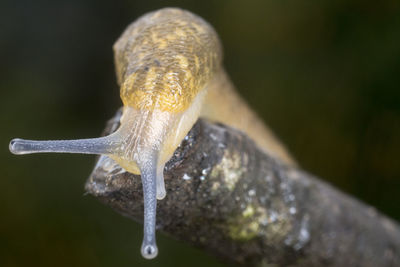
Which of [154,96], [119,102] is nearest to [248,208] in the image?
[154,96]

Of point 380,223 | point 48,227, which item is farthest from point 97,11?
point 380,223

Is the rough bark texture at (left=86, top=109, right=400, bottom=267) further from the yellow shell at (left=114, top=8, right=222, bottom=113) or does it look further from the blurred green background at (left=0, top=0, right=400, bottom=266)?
the blurred green background at (left=0, top=0, right=400, bottom=266)

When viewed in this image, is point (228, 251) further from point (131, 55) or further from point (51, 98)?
point (51, 98)

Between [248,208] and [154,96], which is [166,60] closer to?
[154,96]

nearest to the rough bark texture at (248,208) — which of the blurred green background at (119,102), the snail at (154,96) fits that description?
the snail at (154,96)

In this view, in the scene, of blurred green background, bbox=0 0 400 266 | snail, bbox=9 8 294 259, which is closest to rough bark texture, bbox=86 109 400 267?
snail, bbox=9 8 294 259
